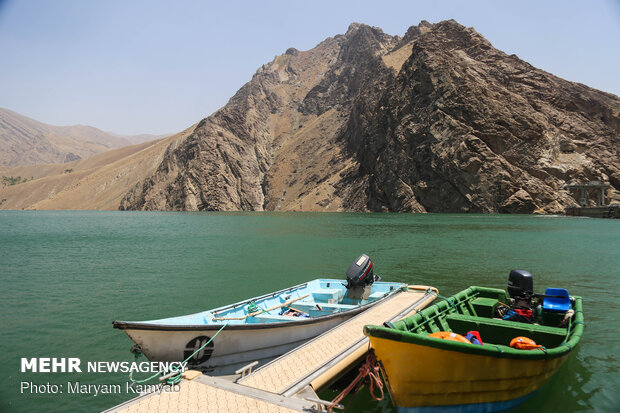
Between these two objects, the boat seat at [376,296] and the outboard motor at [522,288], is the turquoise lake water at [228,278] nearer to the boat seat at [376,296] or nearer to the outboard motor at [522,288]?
the outboard motor at [522,288]

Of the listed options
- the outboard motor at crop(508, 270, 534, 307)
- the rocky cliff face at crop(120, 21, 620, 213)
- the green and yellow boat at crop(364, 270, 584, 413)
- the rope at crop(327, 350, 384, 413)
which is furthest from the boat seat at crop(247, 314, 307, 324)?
the rocky cliff face at crop(120, 21, 620, 213)

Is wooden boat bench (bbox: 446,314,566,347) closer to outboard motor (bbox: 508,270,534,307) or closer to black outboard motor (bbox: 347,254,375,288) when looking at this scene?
outboard motor (bbox: 508,270,534,307)

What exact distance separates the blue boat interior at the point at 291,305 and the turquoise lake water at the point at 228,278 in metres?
2.79

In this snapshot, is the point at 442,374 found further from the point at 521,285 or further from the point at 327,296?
the point at 327,296

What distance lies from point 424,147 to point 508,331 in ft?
313

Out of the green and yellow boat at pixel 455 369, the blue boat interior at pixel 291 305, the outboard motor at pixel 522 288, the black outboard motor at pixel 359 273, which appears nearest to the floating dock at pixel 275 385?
the green and yellow boat at pixel 455 369

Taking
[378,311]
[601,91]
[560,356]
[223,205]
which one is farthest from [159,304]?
[601,91]

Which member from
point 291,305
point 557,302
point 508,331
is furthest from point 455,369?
point 291,305

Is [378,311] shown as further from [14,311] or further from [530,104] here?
[530,104]

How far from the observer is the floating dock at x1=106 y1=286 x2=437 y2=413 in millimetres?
7020

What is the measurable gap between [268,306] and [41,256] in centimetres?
2751

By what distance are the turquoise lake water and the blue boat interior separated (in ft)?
9.17

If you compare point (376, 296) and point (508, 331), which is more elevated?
point (508, 331)

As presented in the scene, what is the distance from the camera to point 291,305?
14008mm
